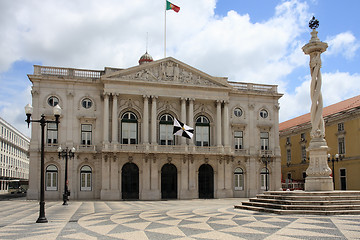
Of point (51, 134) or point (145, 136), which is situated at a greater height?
point (51, 134)

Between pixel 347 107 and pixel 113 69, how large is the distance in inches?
1086

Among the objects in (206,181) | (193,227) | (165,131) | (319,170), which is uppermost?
(165,131)

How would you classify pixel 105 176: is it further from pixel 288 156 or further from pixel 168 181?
pixel 288 156

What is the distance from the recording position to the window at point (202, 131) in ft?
147

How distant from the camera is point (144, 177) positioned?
41.8 meters

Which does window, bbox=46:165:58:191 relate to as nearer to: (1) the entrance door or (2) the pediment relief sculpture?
(2) the pediment relief sculpture

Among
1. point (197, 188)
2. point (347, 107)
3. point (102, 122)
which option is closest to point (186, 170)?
point (197, 188)

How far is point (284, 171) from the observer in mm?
59375

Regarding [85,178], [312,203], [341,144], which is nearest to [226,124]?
[341,144]

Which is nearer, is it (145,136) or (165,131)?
(145,136)

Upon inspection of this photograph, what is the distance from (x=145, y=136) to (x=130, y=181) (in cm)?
490

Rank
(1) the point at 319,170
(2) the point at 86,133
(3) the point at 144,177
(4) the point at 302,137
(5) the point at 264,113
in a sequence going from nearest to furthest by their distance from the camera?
(1) the point at 319,170, (3) the point at 144,177, (2) the point at 86,133, (5) the point at 264,113, (4) the point at 302,137

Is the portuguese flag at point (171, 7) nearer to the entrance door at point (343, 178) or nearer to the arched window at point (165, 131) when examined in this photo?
the arched window at point (165, 131)

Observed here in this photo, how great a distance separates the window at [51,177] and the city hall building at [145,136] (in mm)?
96
